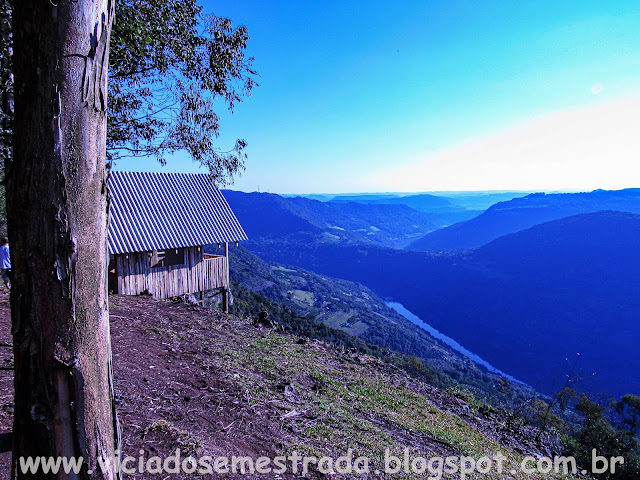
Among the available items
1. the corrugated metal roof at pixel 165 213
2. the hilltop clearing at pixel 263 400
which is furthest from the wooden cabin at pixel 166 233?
the hilltop clearing at pixel 263 400

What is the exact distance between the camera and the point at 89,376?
1764 millimetres

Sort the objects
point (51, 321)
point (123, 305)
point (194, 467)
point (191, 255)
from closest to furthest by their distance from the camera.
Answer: point (51, 321), point (194, 467), point (123, 305), point (191, 255)

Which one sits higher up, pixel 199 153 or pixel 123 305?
pixel 199 153

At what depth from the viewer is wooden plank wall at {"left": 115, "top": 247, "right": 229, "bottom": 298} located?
1190 cm

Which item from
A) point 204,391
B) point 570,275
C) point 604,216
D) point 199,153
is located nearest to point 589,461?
point 204,391

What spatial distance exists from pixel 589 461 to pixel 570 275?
13446 centimetres

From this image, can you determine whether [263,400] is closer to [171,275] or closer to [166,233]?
[166,233]

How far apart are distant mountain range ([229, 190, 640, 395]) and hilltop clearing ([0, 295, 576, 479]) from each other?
73.8 m

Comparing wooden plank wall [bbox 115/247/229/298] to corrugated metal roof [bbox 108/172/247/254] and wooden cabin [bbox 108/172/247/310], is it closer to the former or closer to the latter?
wooden cabin [bbox 108/172/247/310]

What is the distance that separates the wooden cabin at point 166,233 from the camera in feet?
39.1

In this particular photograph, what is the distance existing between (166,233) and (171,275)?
1.60m

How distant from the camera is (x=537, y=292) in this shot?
121562 mm

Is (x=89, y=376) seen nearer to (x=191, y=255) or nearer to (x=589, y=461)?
(x=191, y=255)

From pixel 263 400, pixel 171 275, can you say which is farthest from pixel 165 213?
pixel 263 400
